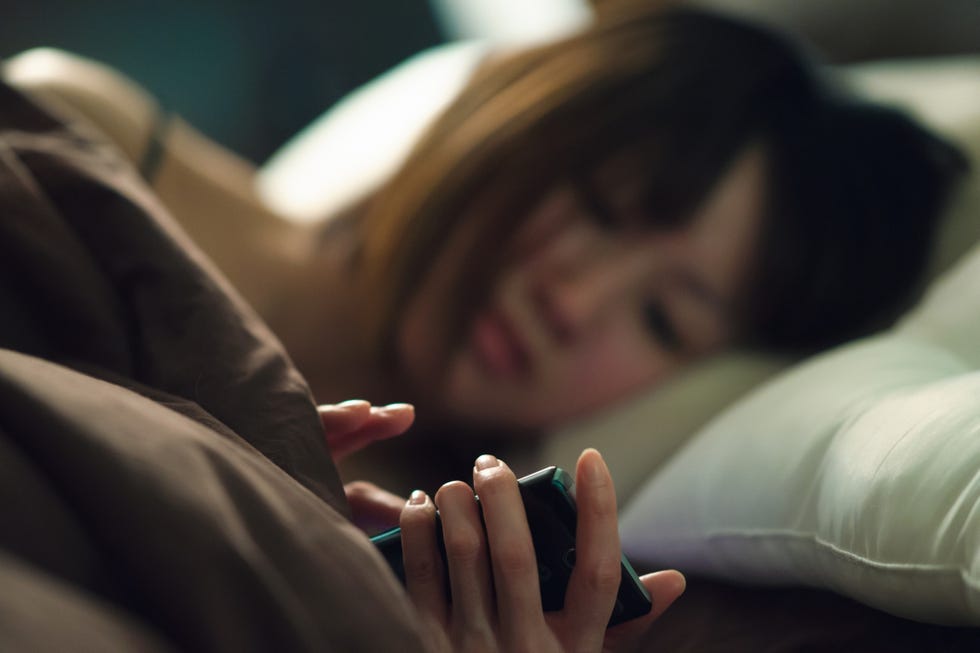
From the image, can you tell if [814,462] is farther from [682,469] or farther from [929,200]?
[929,200]

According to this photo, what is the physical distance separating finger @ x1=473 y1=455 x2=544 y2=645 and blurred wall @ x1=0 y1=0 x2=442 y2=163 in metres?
1.21

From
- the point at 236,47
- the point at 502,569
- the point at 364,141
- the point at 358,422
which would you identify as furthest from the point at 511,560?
the point at 236,47

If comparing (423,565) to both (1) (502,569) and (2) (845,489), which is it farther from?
(2) (845,489)

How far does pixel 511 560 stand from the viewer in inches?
12.8

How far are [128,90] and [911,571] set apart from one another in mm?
1036

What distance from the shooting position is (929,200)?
901mm

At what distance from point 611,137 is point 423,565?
0.68 meters

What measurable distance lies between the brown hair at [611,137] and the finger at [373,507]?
510 mm

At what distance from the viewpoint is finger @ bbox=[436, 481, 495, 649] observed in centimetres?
33

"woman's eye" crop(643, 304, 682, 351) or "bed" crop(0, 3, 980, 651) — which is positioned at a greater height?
"bed" crop(0, 3, 980, 651)

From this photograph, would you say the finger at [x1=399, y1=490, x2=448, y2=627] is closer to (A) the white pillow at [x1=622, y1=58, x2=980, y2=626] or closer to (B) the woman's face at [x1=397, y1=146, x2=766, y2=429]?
(A) the white pillow at [x1=622, y1=58, x2=980, y2=626]

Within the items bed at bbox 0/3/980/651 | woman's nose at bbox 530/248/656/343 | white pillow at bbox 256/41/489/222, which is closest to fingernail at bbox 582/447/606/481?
bed at bbox 0/3/980/651

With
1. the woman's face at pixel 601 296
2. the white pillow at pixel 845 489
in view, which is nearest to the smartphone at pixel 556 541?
the white pillow at pixel 845 489

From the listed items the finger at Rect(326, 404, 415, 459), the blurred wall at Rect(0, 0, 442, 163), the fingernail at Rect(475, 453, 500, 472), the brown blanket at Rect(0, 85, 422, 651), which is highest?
the blurred wall at Rect(0, 0, 442, 163)
